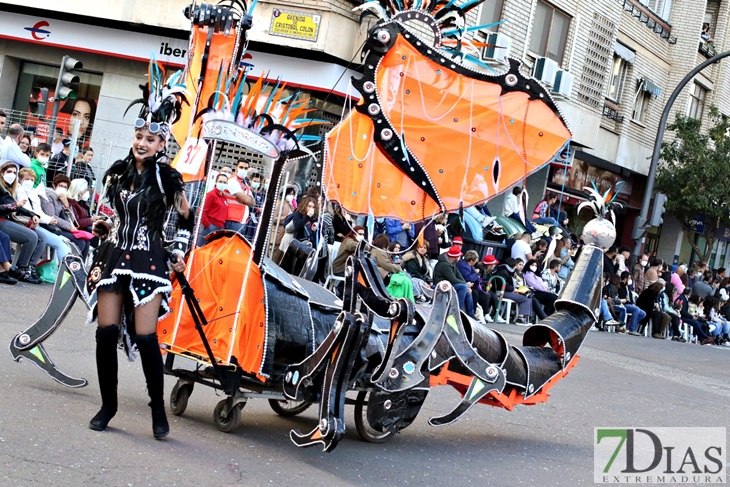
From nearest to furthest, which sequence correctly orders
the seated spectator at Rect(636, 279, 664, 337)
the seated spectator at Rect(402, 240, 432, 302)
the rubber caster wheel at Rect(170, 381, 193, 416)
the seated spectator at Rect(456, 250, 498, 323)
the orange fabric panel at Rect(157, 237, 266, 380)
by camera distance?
the orange fabric panel at Rect(157, 237, 266, 380) → the rubber caster wheel at Rect(170, 381, 193, 416) → the seated spectator at Rect(402, 240, 432, 302) → the seated spectator at Rect(456, 250, 498, 323) → the seated spectator at Rect(636, 279, 664, 337)

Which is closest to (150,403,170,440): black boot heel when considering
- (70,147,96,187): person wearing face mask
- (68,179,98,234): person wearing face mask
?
(68,179,98,234): person wearing face mask

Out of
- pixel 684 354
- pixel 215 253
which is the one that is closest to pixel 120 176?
pixel 215 253

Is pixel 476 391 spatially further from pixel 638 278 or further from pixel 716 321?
pixel 716 321

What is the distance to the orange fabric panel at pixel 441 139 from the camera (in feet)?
23.6

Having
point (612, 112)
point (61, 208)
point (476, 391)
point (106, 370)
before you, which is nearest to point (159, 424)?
point (106, 370)

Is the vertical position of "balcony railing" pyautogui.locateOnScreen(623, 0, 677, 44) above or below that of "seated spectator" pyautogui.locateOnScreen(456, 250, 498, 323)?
above

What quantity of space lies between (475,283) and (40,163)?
7.11 metres

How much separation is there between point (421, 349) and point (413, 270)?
886 centimetres

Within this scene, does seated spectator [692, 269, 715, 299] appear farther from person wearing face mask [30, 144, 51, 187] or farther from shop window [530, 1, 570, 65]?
person wearing face mask [30, 144, 51, 187]

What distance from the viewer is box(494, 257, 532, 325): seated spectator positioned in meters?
18.5

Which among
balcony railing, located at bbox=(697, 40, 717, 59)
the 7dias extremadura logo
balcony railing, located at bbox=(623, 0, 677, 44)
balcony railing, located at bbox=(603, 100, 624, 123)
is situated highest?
balcony railing, located at bbox=(697, 40, 717, 59)

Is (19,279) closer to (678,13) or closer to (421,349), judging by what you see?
(421,349)

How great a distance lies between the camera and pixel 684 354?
67.2ft

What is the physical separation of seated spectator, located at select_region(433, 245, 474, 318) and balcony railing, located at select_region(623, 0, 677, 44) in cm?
1626
